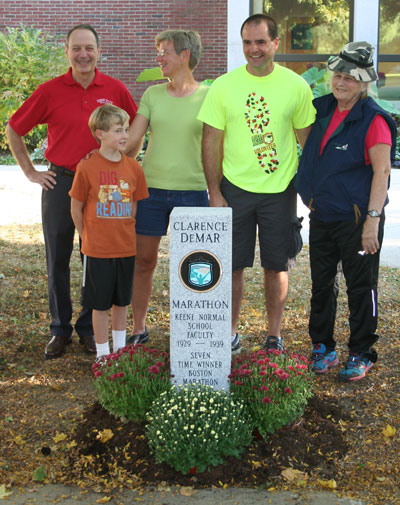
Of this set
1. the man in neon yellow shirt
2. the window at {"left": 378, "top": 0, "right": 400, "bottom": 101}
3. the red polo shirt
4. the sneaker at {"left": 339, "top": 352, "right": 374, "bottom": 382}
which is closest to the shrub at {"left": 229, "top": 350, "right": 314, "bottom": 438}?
the sneaker at {"left": 339, "top": 352, "right": 374, "bottom": 382}

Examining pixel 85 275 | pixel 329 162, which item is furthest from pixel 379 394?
pixel 85 275

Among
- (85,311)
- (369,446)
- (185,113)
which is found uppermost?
(185,113)

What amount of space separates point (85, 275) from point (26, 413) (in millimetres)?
899

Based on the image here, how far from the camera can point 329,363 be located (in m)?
4.51

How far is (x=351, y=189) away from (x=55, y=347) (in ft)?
7.54

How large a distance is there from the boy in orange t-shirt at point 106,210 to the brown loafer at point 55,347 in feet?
1.87

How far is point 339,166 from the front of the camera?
4000mm

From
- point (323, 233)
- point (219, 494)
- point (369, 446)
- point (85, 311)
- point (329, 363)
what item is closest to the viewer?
point (219, 494)

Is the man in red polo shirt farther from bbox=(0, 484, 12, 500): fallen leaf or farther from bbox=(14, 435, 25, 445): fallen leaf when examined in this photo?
bbox=(0, 484, 12, 500): fallen leaf

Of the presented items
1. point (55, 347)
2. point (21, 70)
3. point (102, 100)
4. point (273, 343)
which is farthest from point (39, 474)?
point (21, 70)

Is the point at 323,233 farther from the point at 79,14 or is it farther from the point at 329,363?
the point at 79,14

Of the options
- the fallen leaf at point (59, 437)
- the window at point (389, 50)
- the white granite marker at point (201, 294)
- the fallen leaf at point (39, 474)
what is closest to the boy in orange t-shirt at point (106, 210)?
the white granite marker at point (201, 294)

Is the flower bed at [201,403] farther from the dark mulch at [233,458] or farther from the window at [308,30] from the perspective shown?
the window at [308,30]

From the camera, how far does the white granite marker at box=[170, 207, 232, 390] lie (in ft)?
11.6
